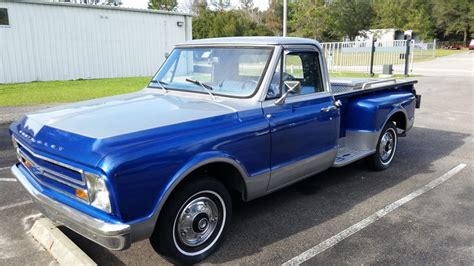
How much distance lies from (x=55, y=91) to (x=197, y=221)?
12.6m

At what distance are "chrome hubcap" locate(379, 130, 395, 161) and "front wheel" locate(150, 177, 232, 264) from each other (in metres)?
3.23

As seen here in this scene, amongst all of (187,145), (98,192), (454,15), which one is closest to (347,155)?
(187,145)

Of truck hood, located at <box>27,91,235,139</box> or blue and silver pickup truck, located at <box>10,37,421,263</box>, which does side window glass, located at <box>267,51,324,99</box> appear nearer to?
blue and silver pickup truck, located at <box>10,37,421,263</box>

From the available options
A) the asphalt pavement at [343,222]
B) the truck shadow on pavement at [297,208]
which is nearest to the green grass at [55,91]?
the truck shadow on pavement at [297,208]

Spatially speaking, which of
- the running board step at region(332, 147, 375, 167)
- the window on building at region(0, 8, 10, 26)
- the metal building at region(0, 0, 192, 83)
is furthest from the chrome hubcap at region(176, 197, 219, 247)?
the window on building at region(0, 8, 10, 26)

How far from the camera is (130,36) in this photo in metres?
20.1

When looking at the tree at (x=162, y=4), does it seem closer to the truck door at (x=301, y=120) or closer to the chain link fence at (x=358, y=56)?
the chain link fence at (x=358, y=56)

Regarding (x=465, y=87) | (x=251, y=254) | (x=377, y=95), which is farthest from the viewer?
(x=465, y=87)

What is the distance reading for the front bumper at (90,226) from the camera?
2.81m

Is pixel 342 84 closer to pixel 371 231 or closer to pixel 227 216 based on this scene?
pixel 371 231

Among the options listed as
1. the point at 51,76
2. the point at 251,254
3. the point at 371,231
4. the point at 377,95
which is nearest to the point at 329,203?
the point at 371,231

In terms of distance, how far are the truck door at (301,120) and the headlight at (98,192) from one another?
67.2 inches

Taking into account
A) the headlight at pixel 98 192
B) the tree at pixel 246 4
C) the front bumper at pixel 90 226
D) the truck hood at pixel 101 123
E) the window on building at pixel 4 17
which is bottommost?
the front bumper at pixel 90 226

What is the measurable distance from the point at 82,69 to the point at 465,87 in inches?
672
